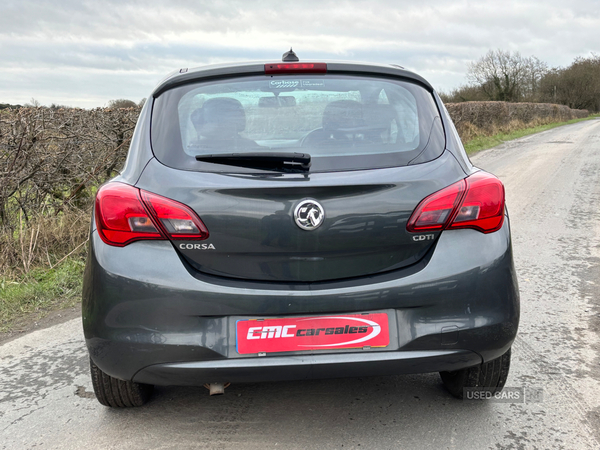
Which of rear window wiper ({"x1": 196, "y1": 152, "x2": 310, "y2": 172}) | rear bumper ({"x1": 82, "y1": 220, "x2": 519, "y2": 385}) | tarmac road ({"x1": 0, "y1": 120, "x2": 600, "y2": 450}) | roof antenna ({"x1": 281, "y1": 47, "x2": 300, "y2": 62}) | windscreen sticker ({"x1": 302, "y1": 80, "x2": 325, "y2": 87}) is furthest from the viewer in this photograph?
roof antenna ({"x1": 281, "y1": 47, "x2": 300, "y2": 62})

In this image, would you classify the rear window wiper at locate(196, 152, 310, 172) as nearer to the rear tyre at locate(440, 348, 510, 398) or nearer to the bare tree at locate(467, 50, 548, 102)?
the rear tyre at locate(440, 348, 510, 398)

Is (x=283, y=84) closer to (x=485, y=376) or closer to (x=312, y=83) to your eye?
(x=312, y=83)

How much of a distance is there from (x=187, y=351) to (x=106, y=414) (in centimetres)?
87

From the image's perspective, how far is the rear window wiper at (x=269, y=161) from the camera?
2.29 meters

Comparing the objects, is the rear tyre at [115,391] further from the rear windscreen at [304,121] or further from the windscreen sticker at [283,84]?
the windscreen sticker at [283,84]

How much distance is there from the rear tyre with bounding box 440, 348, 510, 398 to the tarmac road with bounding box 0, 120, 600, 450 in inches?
4.1

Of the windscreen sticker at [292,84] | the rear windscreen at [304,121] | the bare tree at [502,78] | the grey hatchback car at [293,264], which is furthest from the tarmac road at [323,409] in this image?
the bare tree at [502,78]

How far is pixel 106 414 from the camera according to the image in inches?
109

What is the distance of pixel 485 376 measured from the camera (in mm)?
2691

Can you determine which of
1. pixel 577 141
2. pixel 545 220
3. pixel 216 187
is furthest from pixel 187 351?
pixel 577 141

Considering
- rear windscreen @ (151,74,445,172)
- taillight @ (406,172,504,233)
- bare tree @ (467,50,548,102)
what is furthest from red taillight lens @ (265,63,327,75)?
bare tree @ (467,50,548,102)

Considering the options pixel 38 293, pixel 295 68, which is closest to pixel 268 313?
pixel 295 68

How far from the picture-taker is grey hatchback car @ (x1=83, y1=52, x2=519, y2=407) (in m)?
2.20

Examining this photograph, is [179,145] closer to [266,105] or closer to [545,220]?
[266,105]
